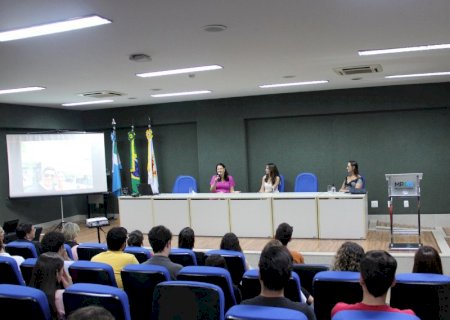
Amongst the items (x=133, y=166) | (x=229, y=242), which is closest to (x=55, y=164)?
(x=133, y=166)

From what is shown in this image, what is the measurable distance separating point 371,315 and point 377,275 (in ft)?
0.81

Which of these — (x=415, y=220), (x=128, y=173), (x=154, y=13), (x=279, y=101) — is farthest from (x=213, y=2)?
(x=128, y=173)

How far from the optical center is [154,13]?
3.54m

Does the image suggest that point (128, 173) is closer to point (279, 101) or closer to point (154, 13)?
point (279, 101)

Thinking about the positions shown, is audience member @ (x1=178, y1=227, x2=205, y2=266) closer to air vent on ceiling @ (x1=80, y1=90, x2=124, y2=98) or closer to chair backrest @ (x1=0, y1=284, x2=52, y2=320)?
chair backrest @ (x1=0, y1=284, x2=52, y2=320)

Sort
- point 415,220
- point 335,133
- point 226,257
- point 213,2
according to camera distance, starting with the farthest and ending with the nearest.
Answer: point 335,133 < point 415,220 < point 226,257 < point 213,2

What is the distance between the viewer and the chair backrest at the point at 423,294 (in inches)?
103

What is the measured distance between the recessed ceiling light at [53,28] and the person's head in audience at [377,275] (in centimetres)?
275

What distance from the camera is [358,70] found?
6824mm

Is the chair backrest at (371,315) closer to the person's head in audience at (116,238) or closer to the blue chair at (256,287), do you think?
the blue chair at (256,287)

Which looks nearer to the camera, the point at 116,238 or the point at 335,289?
the point at 335,289

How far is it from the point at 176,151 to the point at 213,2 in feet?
25.5

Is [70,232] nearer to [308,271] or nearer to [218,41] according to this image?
[218,41]

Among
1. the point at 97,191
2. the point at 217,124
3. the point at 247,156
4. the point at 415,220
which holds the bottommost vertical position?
the point at 415,220
